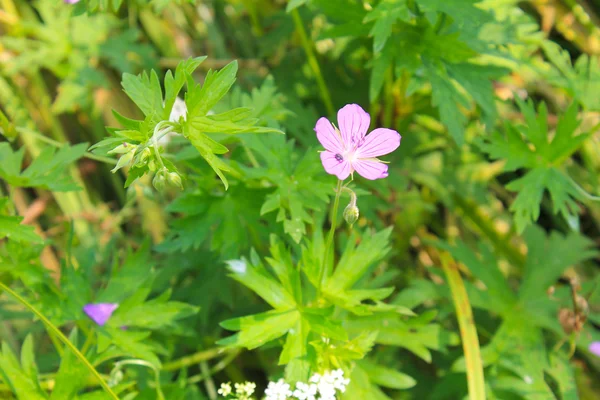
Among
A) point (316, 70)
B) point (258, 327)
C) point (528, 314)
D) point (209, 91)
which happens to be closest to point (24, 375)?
point (258, 327)

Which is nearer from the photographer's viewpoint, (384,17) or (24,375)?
(24,375)

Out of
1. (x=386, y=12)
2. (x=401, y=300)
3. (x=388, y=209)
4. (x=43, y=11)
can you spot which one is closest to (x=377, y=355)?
(x=401, y=300)

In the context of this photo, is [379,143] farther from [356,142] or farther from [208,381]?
[208,381]

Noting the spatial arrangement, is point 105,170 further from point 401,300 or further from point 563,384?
point 563,384

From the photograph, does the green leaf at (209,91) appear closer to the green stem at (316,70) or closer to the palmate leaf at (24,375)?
the palmate leaf at (24,375)

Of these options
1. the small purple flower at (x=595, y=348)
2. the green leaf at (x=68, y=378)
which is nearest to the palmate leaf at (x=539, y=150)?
the small purple flower at (x=595, y=348)

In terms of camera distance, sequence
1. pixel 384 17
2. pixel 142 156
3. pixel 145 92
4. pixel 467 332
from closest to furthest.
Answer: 1. pixel 142 156
2. pixel 145 92
3. pixel 384 17
4. pixel 467 332
